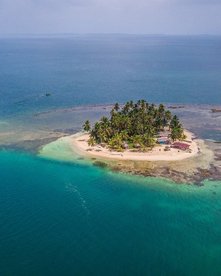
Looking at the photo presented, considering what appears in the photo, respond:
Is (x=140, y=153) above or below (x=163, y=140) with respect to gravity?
below

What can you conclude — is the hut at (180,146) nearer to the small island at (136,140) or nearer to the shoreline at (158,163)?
the small island at (136,140)

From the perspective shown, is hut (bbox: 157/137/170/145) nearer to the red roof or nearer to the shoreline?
the red roof

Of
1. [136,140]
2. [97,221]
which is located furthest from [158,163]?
[97,221]

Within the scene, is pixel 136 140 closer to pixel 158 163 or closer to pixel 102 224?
pixel 158 163

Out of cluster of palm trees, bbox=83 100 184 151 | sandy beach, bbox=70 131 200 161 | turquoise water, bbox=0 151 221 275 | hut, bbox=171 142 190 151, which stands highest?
cluster of palm trees, bbox=83 100 184 151

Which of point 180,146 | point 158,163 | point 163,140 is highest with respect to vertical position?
point 163,140

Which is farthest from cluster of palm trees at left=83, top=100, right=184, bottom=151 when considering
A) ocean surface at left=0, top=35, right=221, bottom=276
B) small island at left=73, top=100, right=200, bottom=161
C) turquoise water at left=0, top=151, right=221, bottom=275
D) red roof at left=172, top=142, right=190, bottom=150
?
turquoise water at left=0, top=151, right=221, bottom=275
